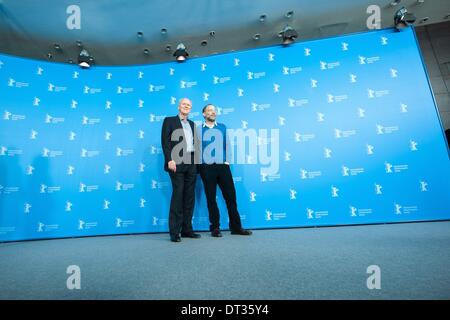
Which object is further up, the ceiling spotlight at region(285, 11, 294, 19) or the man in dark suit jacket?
the ceiling spotlight at region(285, 11, 294, 19)

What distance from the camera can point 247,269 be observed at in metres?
1.58

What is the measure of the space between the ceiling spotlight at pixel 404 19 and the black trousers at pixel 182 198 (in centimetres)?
390

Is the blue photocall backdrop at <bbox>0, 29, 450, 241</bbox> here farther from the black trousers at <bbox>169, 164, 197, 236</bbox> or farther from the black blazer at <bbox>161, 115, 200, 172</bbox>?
the black blazer at <bbox>161, 115, 200, 172</bbox>

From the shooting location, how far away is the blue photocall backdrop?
3.35 m

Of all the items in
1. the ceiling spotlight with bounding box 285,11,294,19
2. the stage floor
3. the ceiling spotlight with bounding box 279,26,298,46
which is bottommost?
the stage floor

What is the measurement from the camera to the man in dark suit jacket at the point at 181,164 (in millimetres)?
2850

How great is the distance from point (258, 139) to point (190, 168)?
125 cm

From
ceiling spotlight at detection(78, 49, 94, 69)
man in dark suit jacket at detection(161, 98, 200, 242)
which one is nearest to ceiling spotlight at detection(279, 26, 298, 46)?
man in dark suit jacket at detection(161, 98, 200, 242)

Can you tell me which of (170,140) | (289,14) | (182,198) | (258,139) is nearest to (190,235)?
(182,198)

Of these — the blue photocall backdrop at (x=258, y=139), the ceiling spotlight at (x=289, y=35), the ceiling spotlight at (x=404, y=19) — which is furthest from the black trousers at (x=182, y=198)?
the ceiling spotlight at (x=404, y=19)

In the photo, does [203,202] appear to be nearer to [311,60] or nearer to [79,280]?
[79,280]

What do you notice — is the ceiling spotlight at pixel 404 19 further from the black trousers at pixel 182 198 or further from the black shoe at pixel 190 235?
the black shoe at pixel 190 235

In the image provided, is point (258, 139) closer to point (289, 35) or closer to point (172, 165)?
point (172, 165)

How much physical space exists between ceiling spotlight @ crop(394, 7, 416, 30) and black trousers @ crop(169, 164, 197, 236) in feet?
12.8
